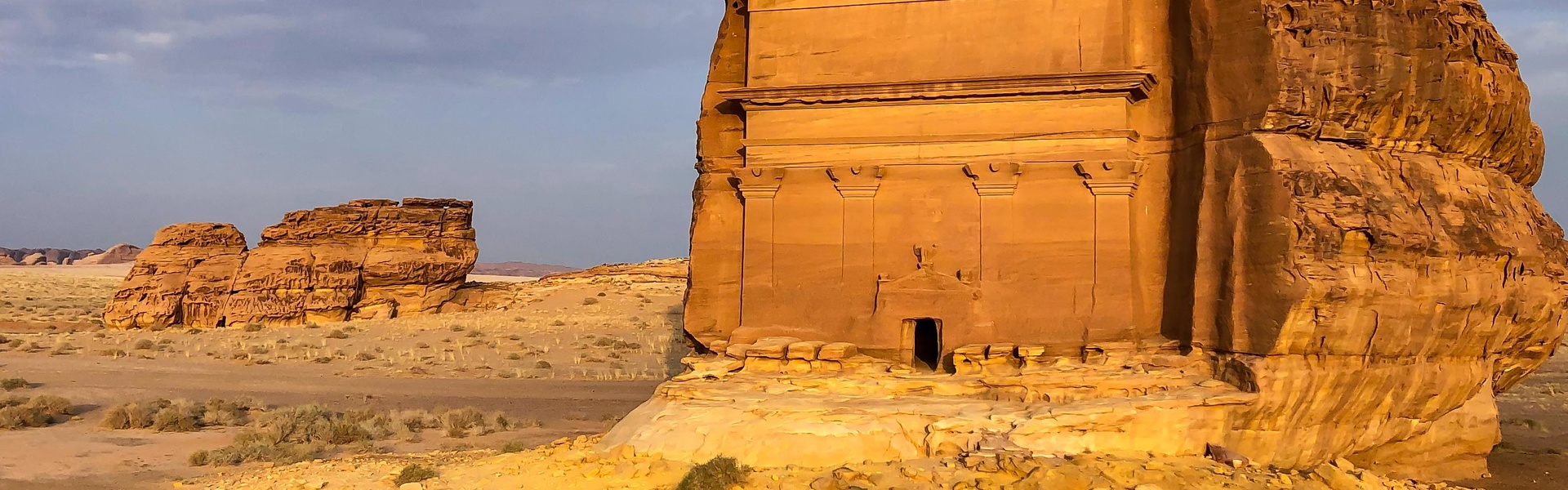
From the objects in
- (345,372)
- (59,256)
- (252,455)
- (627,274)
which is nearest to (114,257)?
(59,256)

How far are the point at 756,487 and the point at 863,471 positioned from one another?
94 centimetres

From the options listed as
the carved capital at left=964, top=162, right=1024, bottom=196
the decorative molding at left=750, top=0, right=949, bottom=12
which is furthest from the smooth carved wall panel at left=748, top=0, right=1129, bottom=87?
the carved capital at left=964, top=162, right=1024, bottom=196

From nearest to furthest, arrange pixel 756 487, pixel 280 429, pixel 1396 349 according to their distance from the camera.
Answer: pixel 756 487 → pixel 1396 349 → pixel 280 429

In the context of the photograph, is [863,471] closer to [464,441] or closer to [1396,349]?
[1396,349]

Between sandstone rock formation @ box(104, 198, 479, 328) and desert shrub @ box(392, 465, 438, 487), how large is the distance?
93.4 feet

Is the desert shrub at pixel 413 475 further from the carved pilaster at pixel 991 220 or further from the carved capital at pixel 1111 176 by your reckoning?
the carved capital at pixel 1111 176

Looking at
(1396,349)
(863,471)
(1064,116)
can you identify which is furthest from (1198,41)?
(863,471)

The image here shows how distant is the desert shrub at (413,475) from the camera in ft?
33.6

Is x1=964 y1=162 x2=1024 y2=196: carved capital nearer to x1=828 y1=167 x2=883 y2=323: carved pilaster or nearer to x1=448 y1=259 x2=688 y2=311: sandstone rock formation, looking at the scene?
x1=828 y1=167 x2=883 y2=323: carved pilaster

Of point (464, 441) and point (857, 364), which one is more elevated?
point (857, 364)

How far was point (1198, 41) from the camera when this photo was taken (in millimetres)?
11250

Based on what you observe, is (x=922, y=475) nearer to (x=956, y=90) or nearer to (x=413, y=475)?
(x=956, y=90)

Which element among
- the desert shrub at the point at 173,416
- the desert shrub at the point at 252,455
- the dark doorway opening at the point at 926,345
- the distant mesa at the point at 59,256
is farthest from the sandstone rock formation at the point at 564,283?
the distant mesa at the point at 59,256

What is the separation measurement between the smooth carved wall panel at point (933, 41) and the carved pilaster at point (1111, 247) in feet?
4.34
